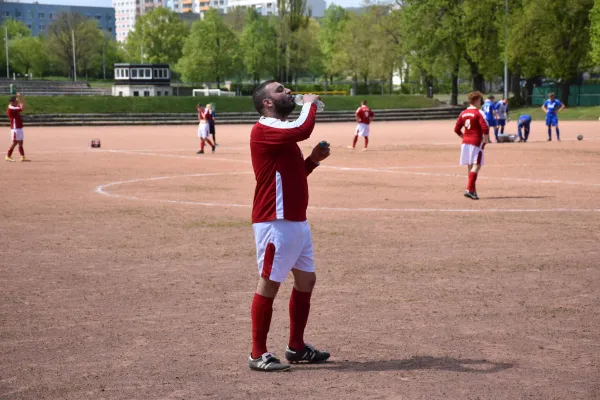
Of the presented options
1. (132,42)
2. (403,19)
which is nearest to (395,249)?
(403,19)

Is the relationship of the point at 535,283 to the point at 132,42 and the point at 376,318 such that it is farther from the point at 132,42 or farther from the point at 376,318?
the point at 132,42

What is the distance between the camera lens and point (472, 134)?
16.5m

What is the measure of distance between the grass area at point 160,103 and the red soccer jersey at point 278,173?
58429 millimetres

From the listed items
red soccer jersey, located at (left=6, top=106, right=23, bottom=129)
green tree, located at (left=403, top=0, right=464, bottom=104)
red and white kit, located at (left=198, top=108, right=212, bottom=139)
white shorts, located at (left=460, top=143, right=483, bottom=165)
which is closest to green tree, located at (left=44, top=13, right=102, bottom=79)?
green tree, located at (left=403, top=0, right=464, bottom=104)

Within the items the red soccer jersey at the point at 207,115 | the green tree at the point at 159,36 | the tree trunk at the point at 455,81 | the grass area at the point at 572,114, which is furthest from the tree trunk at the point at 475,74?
the green tree at the point at 159,36

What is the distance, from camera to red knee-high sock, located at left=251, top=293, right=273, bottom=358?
6125mm

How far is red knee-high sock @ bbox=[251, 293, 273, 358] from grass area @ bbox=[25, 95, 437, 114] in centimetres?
5848

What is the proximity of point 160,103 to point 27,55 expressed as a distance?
2456 inches

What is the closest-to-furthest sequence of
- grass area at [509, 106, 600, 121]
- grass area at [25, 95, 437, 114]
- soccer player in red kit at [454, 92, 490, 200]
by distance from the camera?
soccer player in red kit at [454, 92, 490, 200], grass area at [509, 106, 600, 121], grass area at [25, 95, 437, 114]

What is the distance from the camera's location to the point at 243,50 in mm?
101875

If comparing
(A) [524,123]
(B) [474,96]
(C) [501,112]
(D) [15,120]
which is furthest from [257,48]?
(B) [474,96]

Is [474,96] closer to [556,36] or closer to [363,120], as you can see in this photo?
[363,120]

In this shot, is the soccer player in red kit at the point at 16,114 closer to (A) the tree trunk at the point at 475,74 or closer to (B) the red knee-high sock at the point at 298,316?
(B) the red knee-high sock at the point at 298,316

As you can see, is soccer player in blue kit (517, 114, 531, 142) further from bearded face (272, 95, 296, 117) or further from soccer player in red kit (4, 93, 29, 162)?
bearded face (272, 95, 296, 117)
